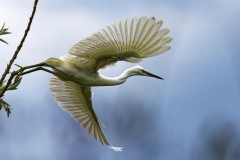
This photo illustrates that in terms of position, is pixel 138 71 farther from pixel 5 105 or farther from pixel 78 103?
pixel 5 105

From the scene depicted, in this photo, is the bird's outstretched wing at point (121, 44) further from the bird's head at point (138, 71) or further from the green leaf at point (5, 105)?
the green leaf at point (5, 105)

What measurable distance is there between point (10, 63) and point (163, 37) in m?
1.14

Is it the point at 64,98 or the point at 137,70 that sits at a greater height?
the point at 137,70

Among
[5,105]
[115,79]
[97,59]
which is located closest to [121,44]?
[97,59]

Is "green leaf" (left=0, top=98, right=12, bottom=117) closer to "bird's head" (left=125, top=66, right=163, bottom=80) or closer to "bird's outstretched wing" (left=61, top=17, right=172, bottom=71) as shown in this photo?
"bird's outstretched wing" (left=61, top=17, right=172, bottom=71)

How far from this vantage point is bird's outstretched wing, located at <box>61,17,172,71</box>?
2.89m

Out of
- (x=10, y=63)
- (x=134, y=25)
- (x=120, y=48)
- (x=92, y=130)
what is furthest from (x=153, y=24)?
(x=92, y=130)

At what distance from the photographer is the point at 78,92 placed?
400 centimetres

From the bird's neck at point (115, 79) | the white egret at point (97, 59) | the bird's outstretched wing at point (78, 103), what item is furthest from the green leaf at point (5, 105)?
the bird's outstretched wing at point (78, 103)

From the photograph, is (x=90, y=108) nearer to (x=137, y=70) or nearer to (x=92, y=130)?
(x=92, y=130)

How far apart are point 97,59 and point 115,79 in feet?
0.88

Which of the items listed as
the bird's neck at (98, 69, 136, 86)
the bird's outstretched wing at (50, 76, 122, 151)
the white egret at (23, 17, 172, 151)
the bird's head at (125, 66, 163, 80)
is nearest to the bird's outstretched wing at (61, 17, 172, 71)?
the white egret at (23, 17, 172, 151)

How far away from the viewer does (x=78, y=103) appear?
13.4 feet

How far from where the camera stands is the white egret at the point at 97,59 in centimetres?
295
